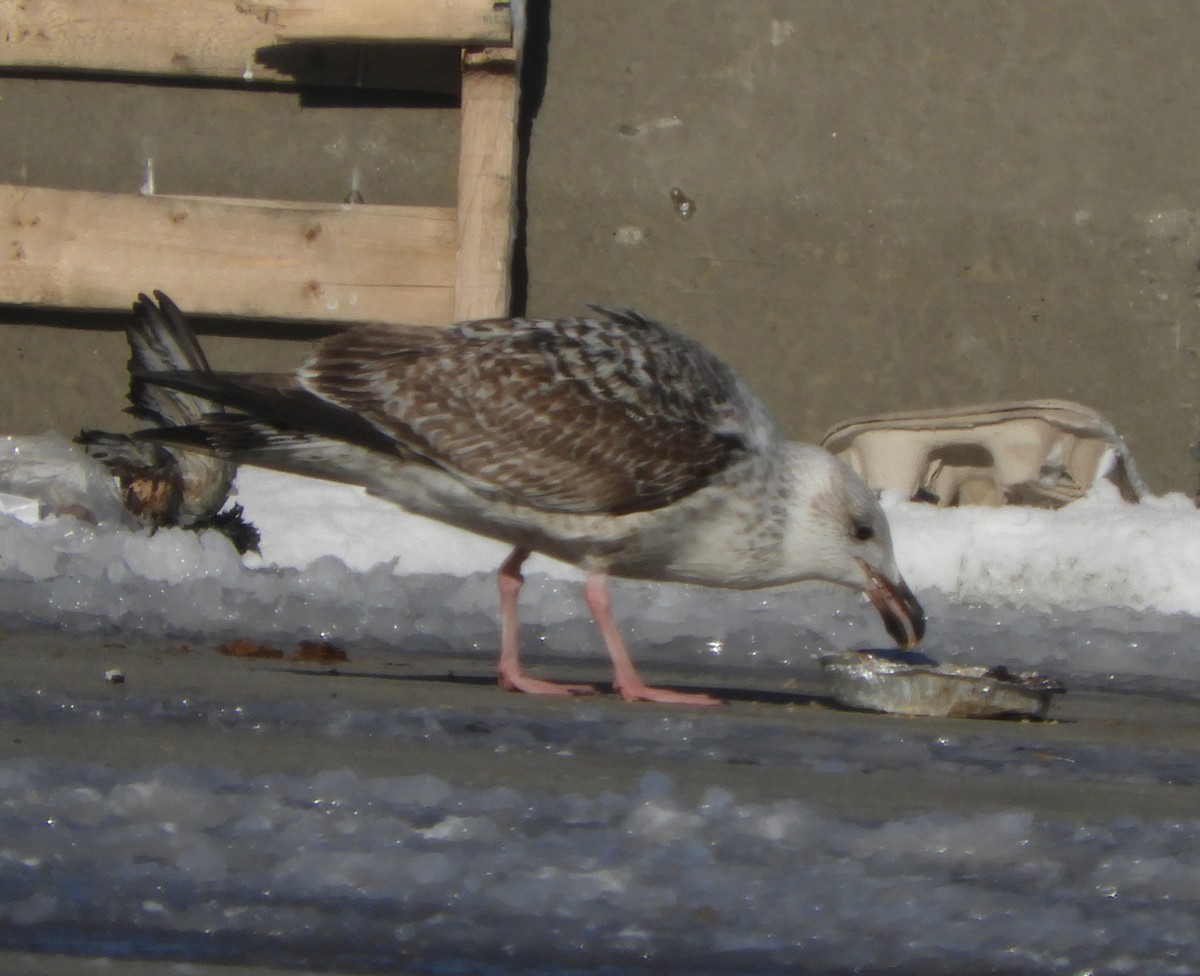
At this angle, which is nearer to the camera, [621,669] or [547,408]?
[621,669]

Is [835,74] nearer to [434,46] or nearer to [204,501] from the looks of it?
[434,46]

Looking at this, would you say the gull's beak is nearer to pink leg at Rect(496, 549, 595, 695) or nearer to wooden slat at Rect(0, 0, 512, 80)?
pink leg at Rect(496, 549, 595, 695)

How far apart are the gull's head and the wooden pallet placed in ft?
10.5

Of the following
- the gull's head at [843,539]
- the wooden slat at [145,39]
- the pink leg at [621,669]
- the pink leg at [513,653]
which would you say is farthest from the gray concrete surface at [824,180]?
the pink leg at [621,669]

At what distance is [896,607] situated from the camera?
4500 millimetres

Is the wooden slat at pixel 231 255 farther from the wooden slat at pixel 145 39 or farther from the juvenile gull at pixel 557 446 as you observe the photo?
the juvenile gull at pixel 557 446

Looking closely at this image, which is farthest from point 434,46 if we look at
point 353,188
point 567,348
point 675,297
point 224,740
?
point 224,740

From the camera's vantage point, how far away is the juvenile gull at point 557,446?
421 centimetres

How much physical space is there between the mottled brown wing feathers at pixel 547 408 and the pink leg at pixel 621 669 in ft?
0.78

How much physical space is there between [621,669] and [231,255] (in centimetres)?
428

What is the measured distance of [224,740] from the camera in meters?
2.80

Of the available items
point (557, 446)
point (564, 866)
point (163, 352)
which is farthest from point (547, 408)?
point (163, 352)

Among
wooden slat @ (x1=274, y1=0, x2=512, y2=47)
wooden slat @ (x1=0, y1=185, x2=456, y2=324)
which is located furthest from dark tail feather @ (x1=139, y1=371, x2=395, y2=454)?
wooden slat @ (x1=274, y1=0, x2=512, y2=47)

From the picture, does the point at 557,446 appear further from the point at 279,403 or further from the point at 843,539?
the point at 843,539
